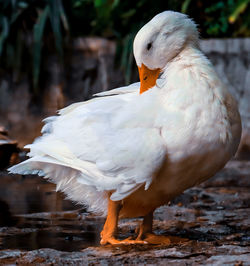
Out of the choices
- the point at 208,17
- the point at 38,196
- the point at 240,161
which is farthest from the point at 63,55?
the point at 38,196

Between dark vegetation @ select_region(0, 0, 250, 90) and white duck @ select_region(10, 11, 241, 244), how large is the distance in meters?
4.83

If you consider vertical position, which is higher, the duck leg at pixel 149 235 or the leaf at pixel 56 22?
the leaf at pixel 56 22

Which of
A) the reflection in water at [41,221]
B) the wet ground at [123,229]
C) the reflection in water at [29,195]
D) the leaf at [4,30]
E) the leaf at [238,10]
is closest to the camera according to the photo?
the wet ground at [123,229]

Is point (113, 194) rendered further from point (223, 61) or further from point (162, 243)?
point (223, 61)

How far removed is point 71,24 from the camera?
340 inches

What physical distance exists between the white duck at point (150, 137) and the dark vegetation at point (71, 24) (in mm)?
4835

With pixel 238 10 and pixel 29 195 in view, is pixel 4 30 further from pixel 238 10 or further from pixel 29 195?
pixel 29 195

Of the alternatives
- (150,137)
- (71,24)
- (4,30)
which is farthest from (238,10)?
(150,137)

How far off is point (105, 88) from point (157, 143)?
552 cm

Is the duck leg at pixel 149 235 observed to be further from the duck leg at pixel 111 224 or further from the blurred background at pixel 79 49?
the blurred background at pixel 79 49

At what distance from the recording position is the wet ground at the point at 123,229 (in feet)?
9.07

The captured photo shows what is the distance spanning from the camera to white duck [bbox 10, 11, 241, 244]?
115 inches

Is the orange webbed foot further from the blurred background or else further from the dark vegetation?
the dark vegetation

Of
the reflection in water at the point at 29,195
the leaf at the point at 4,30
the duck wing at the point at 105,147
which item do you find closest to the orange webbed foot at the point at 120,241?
the duck wing at the point at 105,147
